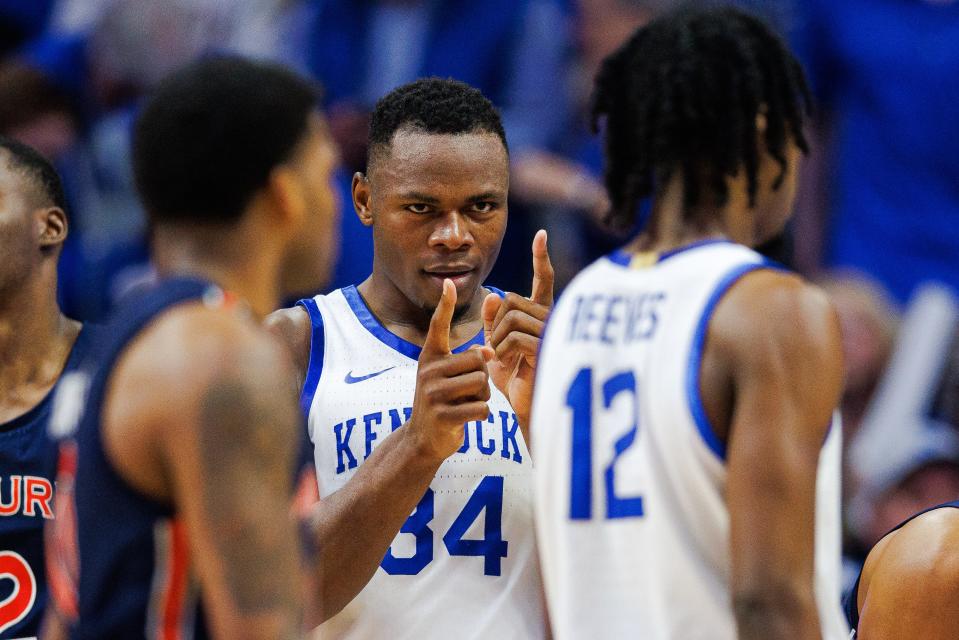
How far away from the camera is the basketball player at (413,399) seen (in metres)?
3.85

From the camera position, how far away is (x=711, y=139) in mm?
3020

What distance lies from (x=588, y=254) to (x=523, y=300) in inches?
123

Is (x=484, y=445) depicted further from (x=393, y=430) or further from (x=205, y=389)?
(x=205, y=389)

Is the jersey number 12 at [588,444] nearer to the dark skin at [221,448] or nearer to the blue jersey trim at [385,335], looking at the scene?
the dark skin at [221,448]

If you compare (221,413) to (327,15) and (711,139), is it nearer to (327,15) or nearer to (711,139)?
(711,139)

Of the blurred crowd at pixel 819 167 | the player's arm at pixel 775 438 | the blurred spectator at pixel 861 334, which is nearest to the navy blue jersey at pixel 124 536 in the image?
the player's arm at pixel 775 438

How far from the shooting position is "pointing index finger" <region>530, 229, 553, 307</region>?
3.83 m

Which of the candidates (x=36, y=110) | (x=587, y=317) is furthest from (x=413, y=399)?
(x=36, y=110)

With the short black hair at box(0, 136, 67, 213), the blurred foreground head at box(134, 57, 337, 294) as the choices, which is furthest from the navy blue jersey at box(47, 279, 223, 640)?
the short black hair at box(0, 136, 67, 213)

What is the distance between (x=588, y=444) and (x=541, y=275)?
932 mm

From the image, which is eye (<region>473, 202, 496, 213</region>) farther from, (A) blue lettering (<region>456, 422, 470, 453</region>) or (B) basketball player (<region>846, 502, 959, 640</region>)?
(B) basketball player (<region>846, 502, 959, 640</region>)

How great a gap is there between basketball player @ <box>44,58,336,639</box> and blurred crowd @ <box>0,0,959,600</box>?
366 cm

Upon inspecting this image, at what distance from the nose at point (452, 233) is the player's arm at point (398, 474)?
0.38m

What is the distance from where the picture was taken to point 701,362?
111 inches
